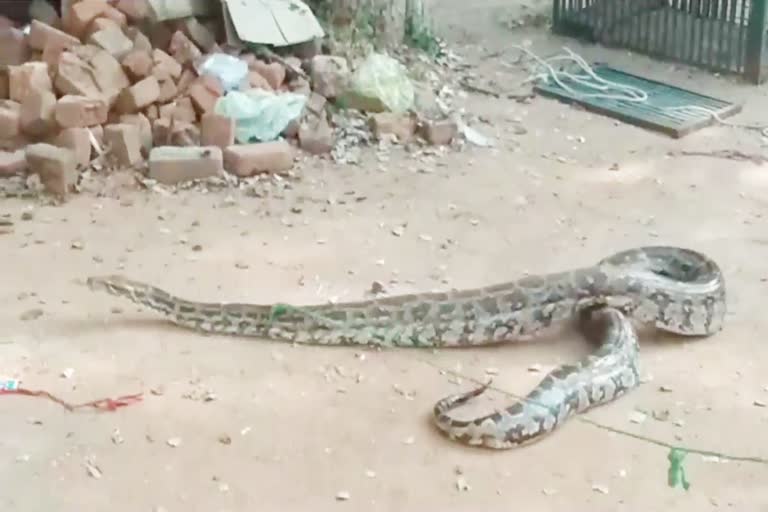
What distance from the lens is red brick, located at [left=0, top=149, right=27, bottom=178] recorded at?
6.71 meters

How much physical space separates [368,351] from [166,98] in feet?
8.83

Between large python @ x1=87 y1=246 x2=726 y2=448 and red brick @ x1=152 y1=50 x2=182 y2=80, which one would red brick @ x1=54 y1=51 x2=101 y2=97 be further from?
large python @ x1=87 y1=246 x2=726 y2=448

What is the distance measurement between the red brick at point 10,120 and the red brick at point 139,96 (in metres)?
0.54

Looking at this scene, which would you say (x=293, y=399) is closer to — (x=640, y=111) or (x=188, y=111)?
(x=188, y=111)

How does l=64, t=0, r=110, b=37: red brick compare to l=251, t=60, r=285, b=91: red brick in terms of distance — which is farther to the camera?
l=251, t=60, r=285, b=91: red brick

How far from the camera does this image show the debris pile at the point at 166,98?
6773 mm

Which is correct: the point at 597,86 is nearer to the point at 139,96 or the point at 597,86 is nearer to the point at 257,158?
the point at 257,158

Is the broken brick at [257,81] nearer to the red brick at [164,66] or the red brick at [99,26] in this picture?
the red brick at [164,66]

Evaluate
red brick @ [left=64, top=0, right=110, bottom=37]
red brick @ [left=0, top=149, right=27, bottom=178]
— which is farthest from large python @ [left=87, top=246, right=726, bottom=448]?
red brick @ [left=64, top=0, right=110, bottom=37]

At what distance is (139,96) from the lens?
700 centimetres

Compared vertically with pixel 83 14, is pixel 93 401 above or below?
below

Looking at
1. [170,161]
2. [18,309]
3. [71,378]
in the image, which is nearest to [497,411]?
[71,378]

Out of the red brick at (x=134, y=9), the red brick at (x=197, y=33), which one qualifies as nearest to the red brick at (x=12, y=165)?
Result: the red brick at (x=134, y=9)

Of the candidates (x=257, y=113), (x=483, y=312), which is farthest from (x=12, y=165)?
(x=483, y=312)
